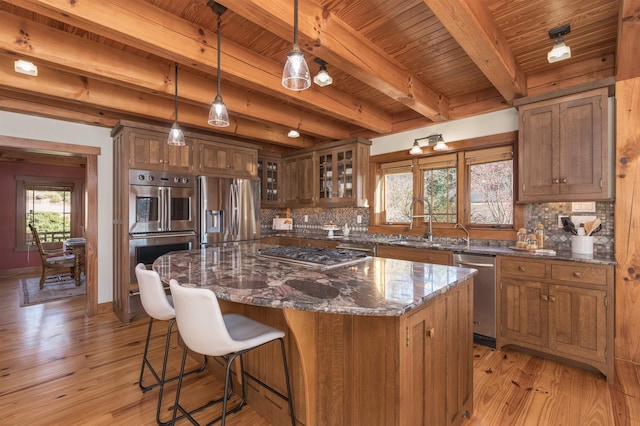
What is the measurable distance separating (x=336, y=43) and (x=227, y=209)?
9.54 ft

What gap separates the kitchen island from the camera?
123cm

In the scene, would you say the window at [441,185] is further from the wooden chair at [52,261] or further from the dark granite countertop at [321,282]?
the wooden chair at [52,261]

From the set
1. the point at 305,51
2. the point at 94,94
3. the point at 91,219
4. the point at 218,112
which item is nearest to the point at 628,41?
the point at 305,51

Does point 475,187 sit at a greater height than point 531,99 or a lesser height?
lesser

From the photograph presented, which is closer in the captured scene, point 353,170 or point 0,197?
point 353,170

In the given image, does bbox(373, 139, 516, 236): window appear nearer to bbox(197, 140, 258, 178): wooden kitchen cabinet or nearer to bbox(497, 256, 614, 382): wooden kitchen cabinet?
bbox(497, 256, 614, 382): wooden kitchen cabinet

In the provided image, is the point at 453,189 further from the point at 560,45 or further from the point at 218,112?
the point at 218,112

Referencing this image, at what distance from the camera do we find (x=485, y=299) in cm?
285

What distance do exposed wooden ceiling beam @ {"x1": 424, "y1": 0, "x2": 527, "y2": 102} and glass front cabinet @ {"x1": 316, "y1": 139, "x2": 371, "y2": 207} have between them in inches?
78.7

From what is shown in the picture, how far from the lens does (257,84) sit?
2.62 metres

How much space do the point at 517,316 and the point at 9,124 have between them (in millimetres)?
5671

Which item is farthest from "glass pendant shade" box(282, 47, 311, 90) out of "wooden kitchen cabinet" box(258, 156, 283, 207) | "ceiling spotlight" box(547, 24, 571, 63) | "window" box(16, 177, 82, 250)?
"window" box(16, 177, 82, 250)

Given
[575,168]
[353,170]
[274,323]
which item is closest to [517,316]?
[575,168]

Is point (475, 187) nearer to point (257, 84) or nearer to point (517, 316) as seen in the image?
point (517, 316)
